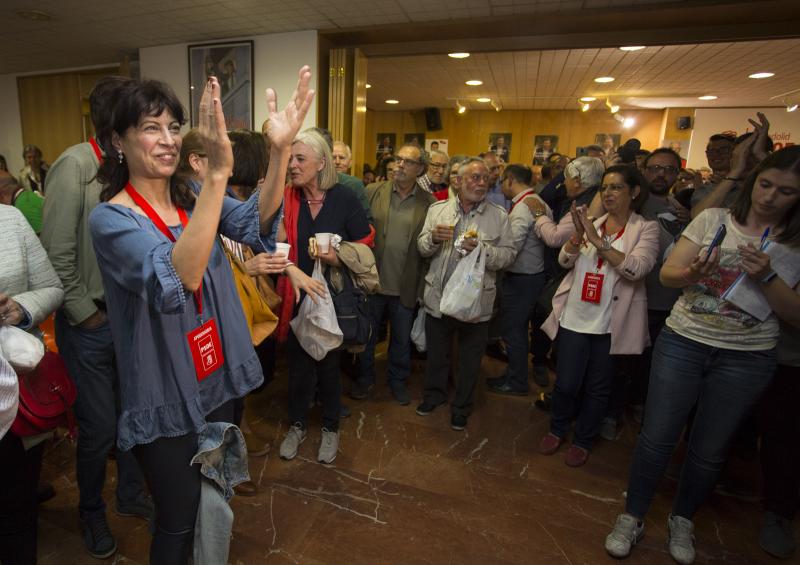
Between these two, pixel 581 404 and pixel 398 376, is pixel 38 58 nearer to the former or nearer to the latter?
pixel 398 376

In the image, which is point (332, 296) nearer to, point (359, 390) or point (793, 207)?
point (359, 390)

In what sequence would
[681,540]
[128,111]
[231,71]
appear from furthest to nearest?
[231,71] → [681,540] → [128,111]

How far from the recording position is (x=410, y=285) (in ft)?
10.1

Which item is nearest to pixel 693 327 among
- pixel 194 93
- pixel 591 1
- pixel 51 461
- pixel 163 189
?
pixel 163 189

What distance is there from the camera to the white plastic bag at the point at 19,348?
1237mm

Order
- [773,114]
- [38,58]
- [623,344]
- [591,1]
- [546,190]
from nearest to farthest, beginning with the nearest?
1. [623,344]
2. [546,190]
3. [591,1]
4. [38,58]
5. [773,114]

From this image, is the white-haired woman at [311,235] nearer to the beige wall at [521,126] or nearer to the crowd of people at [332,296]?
the crowd of people at [332,296]

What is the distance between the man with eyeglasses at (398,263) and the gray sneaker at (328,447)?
692 millimetres

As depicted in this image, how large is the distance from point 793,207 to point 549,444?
1.70 metres

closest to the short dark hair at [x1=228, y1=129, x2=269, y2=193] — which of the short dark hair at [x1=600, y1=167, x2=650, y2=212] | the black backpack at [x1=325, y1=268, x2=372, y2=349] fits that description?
the black backpack at [x1=325, y1=268, x2=372, y2=349]

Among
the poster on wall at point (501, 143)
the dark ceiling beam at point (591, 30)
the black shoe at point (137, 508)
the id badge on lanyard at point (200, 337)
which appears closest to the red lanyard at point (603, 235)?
the id badge on lanyard at point (200, 337)

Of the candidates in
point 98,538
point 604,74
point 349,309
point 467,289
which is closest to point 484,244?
point 467,289

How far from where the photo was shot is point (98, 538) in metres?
1.78

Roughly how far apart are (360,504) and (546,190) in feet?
8.86
